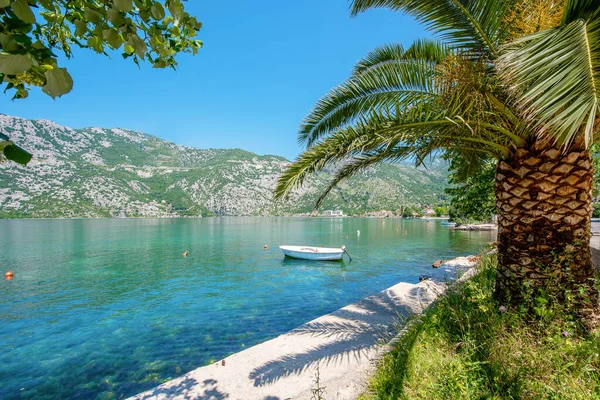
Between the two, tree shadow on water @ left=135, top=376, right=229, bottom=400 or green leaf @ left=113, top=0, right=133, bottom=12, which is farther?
tree shadow on water @ left=135, top=376, right=229, bottom=400

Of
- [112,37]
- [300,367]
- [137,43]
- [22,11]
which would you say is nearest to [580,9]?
[137,43]

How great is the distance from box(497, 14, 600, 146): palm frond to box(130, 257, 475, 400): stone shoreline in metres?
3.75

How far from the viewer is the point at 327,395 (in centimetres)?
380

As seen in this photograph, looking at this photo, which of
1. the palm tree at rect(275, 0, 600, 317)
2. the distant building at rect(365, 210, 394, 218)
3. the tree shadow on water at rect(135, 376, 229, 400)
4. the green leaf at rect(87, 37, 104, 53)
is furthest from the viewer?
the distant building at rect(365, 210, 394, 218)

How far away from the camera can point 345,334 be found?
582 cm

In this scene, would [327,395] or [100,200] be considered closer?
[327,395]

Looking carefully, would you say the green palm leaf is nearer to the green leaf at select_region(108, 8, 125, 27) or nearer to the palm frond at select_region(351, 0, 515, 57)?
the palm frond at select_region(351, 0, 515, 57)

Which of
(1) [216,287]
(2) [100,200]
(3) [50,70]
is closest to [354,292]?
(1) [216,287]

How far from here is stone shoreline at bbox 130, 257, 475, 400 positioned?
4.12 meters

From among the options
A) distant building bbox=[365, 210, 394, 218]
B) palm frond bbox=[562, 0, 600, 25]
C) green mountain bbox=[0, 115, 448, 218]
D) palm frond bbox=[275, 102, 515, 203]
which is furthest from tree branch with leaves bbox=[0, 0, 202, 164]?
distant building bbox=[365, 210, 394, 218]

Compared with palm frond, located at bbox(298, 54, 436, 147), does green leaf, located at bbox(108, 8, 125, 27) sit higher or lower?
lower

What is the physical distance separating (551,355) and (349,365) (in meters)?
2.58

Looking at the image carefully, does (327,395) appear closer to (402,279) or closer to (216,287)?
(216,287)

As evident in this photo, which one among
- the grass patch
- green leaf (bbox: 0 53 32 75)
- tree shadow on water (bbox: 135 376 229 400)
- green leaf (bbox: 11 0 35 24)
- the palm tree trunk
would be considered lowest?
tree shadow on water (bbox: 135 376 229 400)
